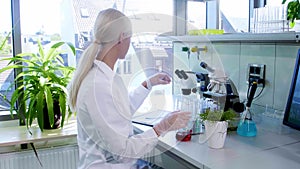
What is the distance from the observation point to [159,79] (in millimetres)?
1544

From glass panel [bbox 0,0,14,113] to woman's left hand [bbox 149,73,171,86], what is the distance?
54.4 inches

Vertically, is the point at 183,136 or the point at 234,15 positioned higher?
the point at 234,15

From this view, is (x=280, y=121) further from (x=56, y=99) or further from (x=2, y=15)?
(x=2, y=15)

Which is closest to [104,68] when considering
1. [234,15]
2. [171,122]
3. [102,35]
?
[102,35]

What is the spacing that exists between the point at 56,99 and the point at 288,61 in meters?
1.61

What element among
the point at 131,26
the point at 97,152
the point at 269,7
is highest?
the point at 269,7

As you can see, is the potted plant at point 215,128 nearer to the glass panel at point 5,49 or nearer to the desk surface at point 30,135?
the desk surface at point 30,135

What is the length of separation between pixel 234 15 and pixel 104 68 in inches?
71.1

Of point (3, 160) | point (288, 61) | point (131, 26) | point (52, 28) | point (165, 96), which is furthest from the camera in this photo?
point (52, 28)

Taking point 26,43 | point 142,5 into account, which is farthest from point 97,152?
point 26,43

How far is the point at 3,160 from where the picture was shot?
220 centimetres

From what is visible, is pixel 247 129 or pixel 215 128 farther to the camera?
pixel 247 129

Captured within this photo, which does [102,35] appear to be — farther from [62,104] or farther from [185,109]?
[62,104]

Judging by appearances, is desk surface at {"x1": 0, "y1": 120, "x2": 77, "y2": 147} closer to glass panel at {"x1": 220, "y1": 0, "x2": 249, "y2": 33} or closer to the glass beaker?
the glass beaker
